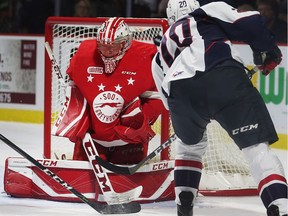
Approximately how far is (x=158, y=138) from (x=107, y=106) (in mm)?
567

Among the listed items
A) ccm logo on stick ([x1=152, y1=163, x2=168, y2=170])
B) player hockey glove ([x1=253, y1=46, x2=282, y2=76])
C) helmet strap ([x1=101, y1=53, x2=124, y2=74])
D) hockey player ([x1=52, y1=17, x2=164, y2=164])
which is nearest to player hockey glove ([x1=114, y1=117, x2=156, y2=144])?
hockey player ([x1=52, y1=17, x2=164, y2=164])

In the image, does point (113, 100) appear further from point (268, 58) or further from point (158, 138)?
point (268, 58)

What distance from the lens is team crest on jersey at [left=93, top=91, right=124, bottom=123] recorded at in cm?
433

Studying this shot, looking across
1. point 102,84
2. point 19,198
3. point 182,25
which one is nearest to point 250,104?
point 182,25

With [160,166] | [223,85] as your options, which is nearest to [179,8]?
[223,85]

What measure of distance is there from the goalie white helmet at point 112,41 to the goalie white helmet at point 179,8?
54 cm

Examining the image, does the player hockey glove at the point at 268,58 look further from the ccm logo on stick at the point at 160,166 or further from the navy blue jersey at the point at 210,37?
the ccm logo on stick at the point at 160,166

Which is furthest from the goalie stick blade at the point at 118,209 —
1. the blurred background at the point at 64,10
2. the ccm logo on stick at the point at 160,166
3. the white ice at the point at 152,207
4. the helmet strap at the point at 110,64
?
the blurred background at the point at 64,10

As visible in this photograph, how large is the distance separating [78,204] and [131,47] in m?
0.72

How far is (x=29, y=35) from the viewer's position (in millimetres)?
7609

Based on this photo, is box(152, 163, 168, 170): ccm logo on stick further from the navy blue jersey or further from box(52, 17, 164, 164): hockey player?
the navy blue jersey

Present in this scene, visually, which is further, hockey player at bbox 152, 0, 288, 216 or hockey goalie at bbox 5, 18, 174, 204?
hockey goalie at bbox 5, 18, 174, 204

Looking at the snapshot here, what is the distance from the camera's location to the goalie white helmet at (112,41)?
431 cm

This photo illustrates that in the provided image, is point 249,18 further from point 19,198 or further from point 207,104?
point 19,198
